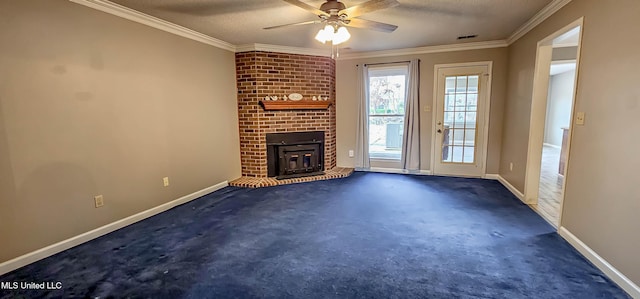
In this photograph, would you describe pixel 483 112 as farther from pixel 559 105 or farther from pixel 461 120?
pixel 559 105

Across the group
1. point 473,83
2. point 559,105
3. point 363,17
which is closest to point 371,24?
point 363,17

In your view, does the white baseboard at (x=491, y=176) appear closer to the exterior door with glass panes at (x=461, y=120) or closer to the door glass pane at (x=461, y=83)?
the exterior door with glass panes at (x=461, y=120)

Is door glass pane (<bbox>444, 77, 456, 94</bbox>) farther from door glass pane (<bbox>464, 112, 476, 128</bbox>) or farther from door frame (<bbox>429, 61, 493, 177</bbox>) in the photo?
door glass pane (<bbox>464, 112, 476, 128</bbox>)

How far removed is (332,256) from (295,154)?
2873 mm

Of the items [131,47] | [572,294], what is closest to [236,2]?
[131,47]

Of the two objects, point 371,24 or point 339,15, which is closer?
point 339,15

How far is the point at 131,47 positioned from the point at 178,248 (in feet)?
7.14

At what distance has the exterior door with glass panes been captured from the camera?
4887 mm

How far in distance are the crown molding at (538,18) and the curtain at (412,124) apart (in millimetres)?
1434

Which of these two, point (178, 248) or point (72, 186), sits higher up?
point (72, 186)

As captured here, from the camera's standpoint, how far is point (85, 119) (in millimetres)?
2723

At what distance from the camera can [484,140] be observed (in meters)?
4.93

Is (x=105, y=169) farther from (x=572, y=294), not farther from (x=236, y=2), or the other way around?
(x=572, y=294)

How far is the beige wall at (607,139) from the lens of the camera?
1.92 metres
